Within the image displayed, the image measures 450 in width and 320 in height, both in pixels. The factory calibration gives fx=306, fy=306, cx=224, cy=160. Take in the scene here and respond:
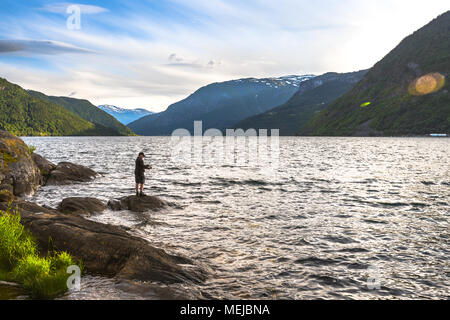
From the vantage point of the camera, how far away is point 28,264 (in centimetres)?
822

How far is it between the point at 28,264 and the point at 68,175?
85.9 feet

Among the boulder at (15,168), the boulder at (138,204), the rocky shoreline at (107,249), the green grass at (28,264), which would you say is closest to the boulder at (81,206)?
the boulder at (138,204)

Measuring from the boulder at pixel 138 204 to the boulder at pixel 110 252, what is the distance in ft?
27.9

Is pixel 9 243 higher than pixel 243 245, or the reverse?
pixel 9 243

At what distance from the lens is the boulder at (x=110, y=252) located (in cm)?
916

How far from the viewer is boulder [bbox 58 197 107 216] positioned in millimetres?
18391

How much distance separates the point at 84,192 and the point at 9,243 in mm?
17525

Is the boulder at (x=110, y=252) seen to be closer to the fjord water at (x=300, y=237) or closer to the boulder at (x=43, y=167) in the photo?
the fjord water at (x=300, y=237)

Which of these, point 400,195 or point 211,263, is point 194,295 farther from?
point 400,195
